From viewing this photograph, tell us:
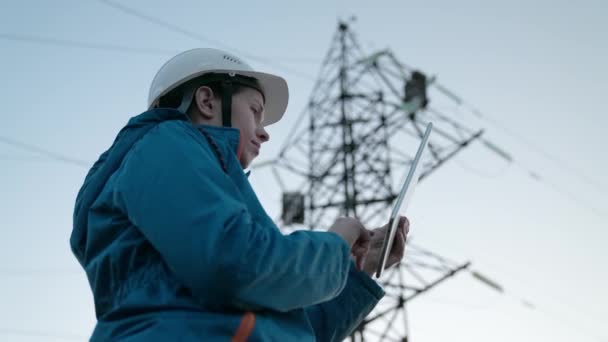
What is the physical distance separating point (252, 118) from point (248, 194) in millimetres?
372

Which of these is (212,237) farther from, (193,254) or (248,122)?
(248,122)

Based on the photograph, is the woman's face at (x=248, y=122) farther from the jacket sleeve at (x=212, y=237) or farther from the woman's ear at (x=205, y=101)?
the jacket sleeve at (x=212, y=237)

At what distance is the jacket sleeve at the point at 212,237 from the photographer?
107 cm

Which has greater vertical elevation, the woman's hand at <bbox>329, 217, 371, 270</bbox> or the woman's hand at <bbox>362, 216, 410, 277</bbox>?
the woman's hand at <bbox>329, 217, 371, 270</bbox>

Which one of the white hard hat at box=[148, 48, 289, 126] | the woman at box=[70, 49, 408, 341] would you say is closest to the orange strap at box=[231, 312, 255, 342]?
the woman at box=[70, 49, 408, 341]

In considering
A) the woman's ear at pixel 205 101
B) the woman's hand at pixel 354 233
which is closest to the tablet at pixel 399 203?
the woman's hand at pixel 354 233

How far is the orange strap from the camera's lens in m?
1.10

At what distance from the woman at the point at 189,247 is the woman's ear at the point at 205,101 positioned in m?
0.14

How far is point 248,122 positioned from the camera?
5.23 feet

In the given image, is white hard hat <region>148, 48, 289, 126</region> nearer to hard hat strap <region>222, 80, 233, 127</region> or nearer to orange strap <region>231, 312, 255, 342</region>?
hard hat strap <region>222, 80, 233, 127</region>

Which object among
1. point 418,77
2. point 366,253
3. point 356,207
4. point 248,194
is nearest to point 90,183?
point 248,194

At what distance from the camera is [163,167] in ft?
3.81

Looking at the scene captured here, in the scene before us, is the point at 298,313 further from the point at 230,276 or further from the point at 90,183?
the point at 90,183


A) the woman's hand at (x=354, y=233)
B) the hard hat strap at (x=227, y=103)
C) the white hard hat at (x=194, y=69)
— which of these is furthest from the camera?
the white hard hat at (x=194, y=69)
